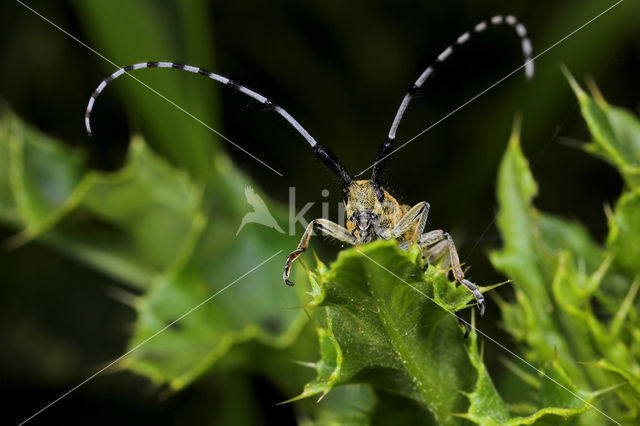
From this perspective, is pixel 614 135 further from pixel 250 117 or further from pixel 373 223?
pixel 250 117

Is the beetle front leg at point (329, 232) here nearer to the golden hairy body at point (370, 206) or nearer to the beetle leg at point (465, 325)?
the golden hairy body at point (370, 206)

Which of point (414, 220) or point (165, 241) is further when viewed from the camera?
point (165, 241)

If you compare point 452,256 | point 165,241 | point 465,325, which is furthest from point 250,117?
point 465,325

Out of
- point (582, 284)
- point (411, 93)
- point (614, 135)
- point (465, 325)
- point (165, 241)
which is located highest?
point (411, 93)

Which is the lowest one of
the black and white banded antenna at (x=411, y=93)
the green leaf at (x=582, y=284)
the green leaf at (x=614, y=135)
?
the green leaf at (x=582, y=284)

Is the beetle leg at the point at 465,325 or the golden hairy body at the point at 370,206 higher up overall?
the golden hairy body at the point at 370,206

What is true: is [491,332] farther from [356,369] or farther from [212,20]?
[212,20]

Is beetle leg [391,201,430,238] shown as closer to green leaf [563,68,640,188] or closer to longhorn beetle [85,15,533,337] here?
longhorn beetle [85,15,533,337]

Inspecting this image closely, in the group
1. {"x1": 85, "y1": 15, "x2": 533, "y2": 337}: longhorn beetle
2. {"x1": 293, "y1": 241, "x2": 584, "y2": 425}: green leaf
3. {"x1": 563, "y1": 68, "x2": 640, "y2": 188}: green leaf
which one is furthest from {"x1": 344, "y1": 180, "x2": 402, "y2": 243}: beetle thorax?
{"x1": 563, "y1": 68, "x2": 640, "y2": 188}: green leaf

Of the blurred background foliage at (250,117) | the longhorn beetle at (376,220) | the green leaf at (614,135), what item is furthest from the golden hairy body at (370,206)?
the blurred background foliage at (250,117)
